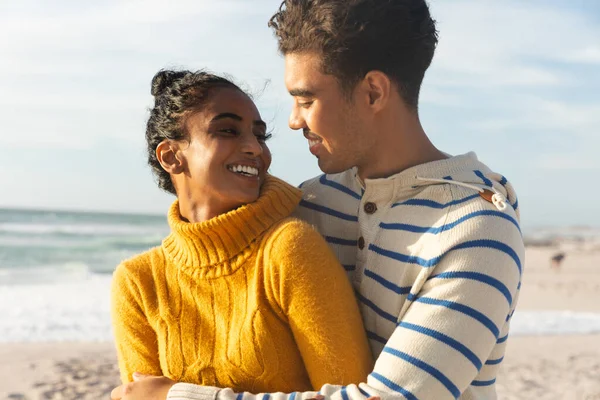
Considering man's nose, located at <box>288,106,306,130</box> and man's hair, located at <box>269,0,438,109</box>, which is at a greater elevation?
man's hair, located at <box>269,0,438,109</box>

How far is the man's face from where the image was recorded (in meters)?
2.31

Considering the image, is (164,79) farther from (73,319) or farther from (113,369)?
(73,319)

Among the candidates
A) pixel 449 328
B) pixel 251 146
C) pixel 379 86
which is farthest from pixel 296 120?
pixel 449 328

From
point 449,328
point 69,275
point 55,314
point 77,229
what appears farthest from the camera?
point 77,229

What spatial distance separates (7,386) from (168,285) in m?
4.28

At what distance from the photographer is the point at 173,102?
238 centimetres

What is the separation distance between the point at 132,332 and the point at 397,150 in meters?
1.03

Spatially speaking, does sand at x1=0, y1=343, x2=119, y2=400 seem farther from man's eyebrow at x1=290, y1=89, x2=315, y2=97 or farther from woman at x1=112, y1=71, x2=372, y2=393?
man's eyebrow at x1=290, y1=89, x2=315, y2=97

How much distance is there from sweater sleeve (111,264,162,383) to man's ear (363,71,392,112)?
3.16 feet

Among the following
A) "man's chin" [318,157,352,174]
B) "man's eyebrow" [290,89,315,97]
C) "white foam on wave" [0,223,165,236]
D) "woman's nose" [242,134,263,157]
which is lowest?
"man's chin" [318,157,352,174]

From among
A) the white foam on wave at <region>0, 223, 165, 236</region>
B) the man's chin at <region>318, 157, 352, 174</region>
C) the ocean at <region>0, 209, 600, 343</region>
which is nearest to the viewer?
the man's chin at <region>318, 157, 352, 174</region>

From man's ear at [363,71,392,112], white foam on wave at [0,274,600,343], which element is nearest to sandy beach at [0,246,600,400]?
white foam on wave at [0,274,600,343]

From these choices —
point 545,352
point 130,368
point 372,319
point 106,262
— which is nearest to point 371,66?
point 372,319

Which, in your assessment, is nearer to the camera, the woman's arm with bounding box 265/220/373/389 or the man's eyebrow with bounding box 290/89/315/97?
the woman's arm with bounding box 265/220/373/389
